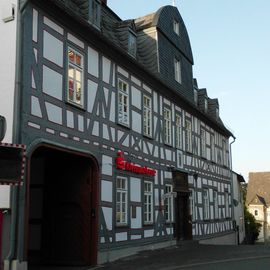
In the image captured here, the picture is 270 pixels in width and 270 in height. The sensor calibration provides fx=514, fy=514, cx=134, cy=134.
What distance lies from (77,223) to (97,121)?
304cm

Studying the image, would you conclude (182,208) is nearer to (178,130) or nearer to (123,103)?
(178,130)

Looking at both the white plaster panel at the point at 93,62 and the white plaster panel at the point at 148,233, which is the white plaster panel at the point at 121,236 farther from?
the white plaster panel at the point at 93,62

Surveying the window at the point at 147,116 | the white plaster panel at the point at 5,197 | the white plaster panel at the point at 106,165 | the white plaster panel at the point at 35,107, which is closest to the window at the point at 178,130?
the window at the point at 147,116

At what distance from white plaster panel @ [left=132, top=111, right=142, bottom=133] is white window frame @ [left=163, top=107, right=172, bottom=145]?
286 cm

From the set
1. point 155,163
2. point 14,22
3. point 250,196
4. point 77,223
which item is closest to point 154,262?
point 77,223

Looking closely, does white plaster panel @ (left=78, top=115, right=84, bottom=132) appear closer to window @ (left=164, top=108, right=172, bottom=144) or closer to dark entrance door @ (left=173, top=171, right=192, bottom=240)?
window @ (left=164, top=108, right=172, bottom=144)

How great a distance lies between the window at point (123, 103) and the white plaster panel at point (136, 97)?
0.46m

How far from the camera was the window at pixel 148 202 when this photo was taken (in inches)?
727

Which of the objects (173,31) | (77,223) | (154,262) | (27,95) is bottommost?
(154,262)

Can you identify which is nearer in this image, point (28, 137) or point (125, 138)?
point (28, 137)

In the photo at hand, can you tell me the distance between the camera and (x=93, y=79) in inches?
595

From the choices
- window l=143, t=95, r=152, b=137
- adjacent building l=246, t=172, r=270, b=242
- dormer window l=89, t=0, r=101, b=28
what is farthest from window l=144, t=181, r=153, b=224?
adjacent building l=246, t=172, r=270, b=242

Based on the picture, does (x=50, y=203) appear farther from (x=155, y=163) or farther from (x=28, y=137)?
(x=155, y=163)

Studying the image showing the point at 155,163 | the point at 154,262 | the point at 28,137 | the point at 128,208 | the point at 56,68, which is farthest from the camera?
the point at 155,163
